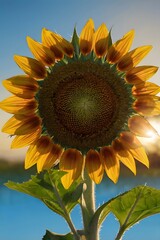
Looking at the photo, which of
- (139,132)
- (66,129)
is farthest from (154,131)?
(66,129)

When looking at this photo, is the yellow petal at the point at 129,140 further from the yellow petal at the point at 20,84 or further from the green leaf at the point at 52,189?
the yellow petal at the point at 20,84

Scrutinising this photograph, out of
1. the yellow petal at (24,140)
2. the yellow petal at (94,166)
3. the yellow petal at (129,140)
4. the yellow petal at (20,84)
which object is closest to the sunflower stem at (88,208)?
the yellow petal at (94,166)

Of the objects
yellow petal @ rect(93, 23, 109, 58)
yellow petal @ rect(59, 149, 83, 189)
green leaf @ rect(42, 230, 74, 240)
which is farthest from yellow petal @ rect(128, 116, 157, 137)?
green leaf @ rect(42, 230, 74, 240)

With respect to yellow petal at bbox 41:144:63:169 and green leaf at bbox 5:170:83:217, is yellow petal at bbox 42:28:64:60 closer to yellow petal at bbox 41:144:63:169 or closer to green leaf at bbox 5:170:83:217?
yellow petal at bbox 41:144:63:169

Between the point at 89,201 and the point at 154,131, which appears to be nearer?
the point at 89,201

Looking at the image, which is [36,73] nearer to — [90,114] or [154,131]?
[90,114]

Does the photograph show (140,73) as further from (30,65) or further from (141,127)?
(30,65)
